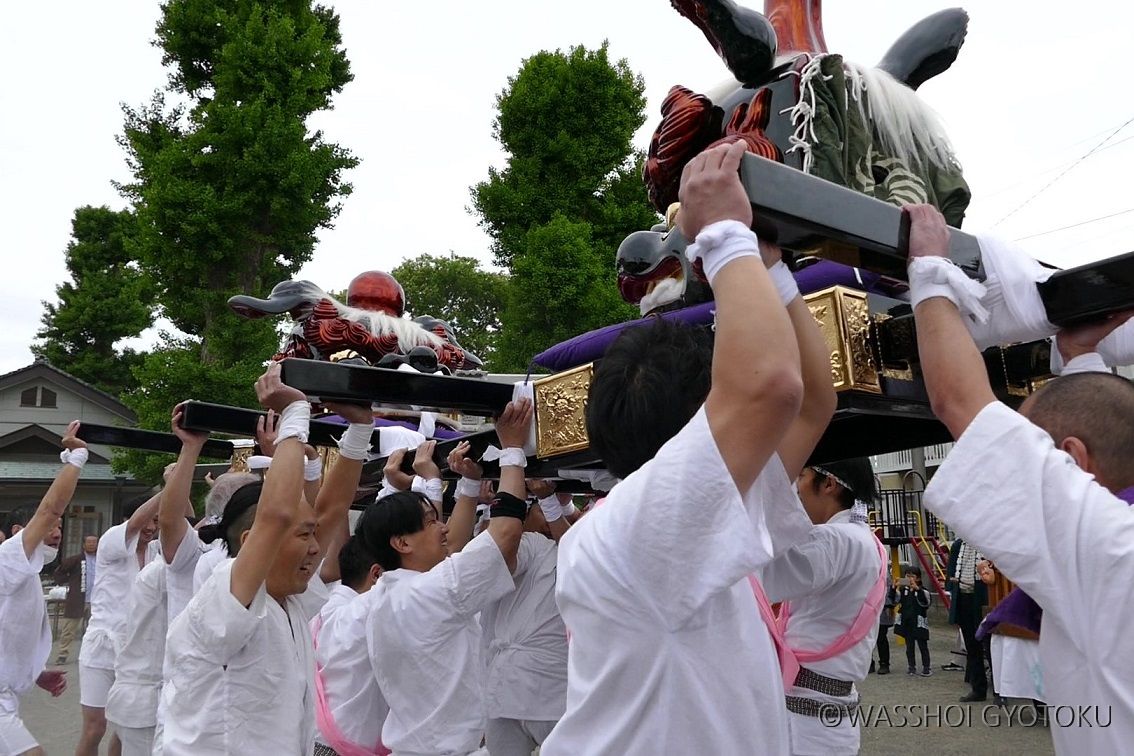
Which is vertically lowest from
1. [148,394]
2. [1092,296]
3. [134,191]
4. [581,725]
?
[581,725]

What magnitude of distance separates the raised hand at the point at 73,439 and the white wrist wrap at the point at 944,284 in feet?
13.3

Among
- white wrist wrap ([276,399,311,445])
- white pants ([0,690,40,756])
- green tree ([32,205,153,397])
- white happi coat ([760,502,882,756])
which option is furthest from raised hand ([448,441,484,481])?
green tree ([32,205,153,397])

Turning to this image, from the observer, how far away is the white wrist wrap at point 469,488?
12.5 ft

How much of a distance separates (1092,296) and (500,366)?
553 inches

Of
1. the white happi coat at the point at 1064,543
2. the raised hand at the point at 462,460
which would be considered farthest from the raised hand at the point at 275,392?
the white happi coat at the point at 1064,543

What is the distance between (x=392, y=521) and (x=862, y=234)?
104 inches

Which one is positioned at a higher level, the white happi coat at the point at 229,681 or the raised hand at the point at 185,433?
the raised hand at the point at 185,433

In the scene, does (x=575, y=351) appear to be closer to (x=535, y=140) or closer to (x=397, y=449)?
(x=397, y=449)

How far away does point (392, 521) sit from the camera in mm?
3639

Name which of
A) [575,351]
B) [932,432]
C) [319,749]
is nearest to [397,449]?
[319,749]

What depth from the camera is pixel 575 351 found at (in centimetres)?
273

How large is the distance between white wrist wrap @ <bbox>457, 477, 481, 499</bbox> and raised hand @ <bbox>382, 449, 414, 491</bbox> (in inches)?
9.4

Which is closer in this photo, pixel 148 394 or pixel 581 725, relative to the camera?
pixel 581 725

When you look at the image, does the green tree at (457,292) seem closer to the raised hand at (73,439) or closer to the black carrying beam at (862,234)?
the raised hand at (73,439)
